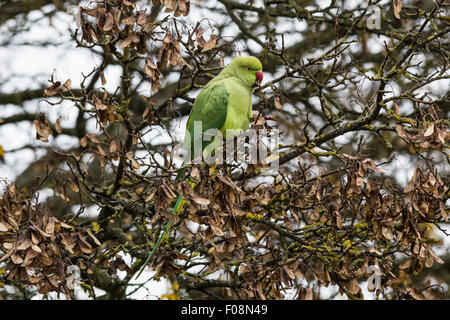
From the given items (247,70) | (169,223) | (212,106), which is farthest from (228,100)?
(169,223)

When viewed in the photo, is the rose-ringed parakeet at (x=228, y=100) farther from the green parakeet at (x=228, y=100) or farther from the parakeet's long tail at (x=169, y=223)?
the parakeet's long tail at (x=169, y=223)

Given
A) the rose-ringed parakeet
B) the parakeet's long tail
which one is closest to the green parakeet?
the rose-ringed parakeet

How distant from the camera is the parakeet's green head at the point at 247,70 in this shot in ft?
16.2

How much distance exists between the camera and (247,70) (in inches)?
196

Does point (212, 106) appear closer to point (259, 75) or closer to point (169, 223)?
point (259, 75)

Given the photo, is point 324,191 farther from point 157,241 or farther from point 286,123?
point 286,123

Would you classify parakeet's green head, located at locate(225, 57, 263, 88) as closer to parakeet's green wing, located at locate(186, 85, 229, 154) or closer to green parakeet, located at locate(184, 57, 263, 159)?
green parakeet, located at locate(184, 57, 263, 159)

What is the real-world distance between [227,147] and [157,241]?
2.81 ft

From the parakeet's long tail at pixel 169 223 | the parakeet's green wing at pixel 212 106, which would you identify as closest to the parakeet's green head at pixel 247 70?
the parakeet's green wing at pixel 212 106

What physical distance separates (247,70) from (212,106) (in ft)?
1.59

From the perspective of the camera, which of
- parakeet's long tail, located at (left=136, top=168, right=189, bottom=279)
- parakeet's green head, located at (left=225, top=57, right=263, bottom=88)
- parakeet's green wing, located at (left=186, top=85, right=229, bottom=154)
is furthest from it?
parakeet's green head, located at (left=225, top=57, right=263, bottom=88)

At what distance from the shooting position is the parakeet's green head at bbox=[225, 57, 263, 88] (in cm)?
494

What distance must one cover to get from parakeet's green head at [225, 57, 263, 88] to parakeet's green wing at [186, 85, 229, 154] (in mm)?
244
